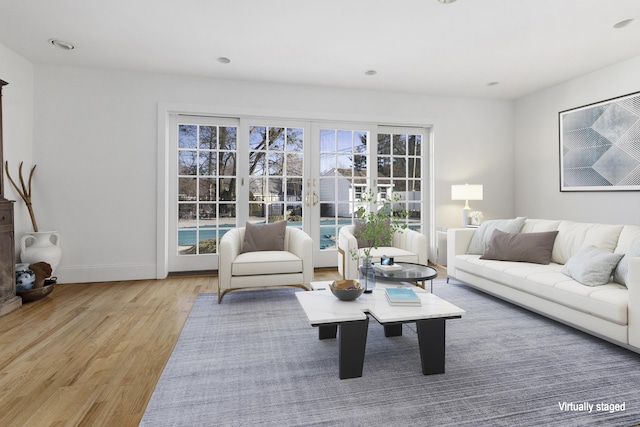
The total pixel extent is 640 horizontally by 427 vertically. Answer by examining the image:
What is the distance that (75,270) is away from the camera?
4.05 meters

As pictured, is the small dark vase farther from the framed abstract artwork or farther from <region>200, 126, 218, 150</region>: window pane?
the framed abstract artwork

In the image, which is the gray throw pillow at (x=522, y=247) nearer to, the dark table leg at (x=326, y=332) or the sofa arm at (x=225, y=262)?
the dark table leg at (x=326, y=332)

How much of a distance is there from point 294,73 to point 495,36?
2.22 metres

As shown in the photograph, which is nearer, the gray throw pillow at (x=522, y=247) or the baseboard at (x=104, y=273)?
the gray throw pillow at (x=522, y=247)

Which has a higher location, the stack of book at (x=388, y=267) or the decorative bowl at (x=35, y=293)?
the stack of book at (x=388, y=267)

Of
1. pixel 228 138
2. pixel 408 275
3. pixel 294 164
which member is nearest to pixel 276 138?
pixel 294 164

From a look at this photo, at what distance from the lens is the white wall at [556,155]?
3895 millimetres

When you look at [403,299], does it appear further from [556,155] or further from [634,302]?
[556,155]

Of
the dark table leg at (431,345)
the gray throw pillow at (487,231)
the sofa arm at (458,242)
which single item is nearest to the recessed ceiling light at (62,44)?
the dark table leg at (431,345)

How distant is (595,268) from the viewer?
7.88ft

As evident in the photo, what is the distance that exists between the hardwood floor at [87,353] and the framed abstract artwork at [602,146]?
479 cm

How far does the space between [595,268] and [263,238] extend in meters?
2.92

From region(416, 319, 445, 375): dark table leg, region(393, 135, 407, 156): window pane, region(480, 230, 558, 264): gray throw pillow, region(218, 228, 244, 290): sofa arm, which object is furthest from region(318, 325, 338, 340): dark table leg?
region(393, 135, 407, 156): window pane

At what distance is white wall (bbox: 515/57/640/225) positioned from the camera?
3.89 m
